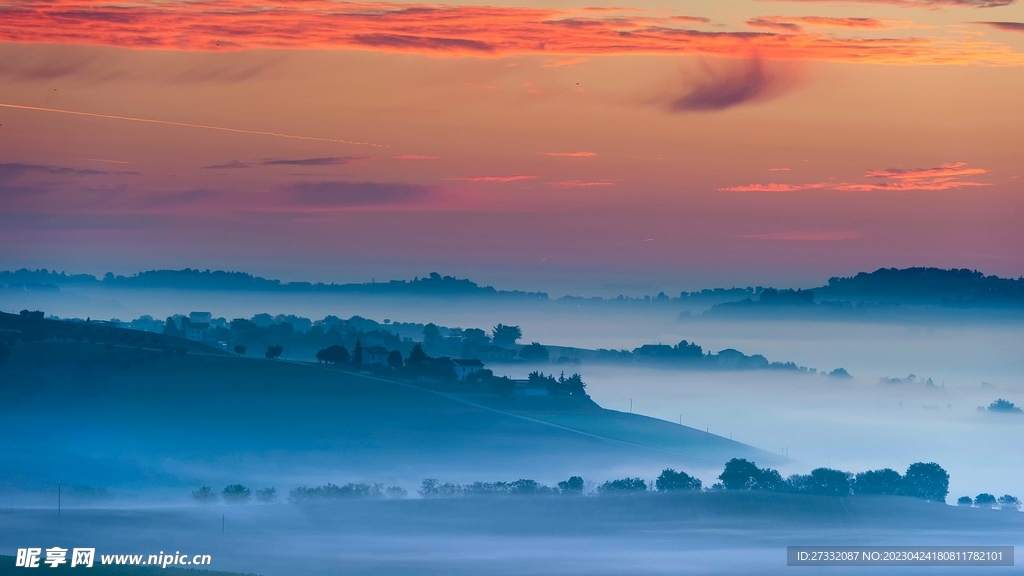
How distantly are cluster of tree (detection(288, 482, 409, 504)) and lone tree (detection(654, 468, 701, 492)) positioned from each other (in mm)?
17615

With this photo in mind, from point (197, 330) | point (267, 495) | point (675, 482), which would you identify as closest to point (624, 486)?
point (675, 482)

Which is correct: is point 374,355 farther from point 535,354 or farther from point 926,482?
point 926,482

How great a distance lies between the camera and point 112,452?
9612 cm

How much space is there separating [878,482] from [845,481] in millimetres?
2079

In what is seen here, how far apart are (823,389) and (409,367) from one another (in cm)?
3974

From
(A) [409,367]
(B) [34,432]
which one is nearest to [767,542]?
(A) [409,367]

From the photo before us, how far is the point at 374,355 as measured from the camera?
355 ft

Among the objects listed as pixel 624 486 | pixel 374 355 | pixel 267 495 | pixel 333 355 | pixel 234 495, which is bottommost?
pixel 234 495

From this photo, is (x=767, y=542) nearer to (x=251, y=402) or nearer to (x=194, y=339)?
(x=251, y=402)

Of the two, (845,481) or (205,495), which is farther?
(205,495)

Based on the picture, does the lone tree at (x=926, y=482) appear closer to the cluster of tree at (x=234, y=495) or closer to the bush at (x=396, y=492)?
the bush at (x=396, y=492)

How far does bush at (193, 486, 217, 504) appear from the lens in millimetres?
76562

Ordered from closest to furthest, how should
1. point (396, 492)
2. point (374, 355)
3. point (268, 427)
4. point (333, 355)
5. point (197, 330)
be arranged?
1. point (396, 492)
2. point (268, 427)
3. point (374, 355)
4. point (333, 355)
5. point (197, 330)

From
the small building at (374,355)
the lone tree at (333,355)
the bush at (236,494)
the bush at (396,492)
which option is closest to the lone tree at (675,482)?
the bush at (396,492)
